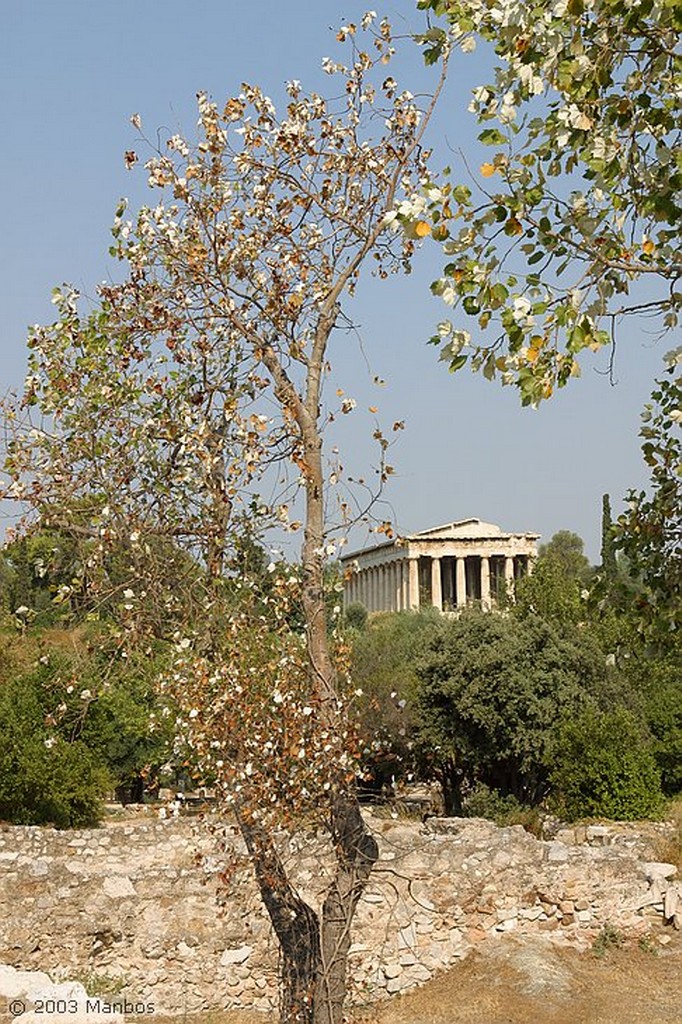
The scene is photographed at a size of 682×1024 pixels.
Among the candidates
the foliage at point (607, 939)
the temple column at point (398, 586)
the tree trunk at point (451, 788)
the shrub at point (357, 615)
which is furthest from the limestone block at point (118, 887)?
the temple column at point (398, 586)

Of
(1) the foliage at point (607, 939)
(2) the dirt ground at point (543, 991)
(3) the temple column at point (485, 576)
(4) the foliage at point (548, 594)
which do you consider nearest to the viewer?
(2) the dirt ground at point (543, 991)

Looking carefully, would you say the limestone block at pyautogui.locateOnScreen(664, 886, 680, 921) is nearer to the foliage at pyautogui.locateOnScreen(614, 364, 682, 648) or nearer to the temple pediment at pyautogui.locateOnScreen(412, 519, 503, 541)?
the foliage at pyautogui.locateOnScreen(614, 364, 682, 648)

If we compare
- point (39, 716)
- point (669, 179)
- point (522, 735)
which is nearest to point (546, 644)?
point (522, 735)

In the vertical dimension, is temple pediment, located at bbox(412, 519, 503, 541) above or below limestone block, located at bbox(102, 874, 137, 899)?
above

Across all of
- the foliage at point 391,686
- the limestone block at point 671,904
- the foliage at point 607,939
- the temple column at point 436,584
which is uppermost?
the temple column at point 436,584

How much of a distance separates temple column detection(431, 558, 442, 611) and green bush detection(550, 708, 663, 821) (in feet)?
150

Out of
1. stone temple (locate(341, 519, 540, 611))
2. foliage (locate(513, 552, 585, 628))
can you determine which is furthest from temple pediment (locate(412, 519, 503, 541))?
foliage (locate(513, 552, 585, 628))

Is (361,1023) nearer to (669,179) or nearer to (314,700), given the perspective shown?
(314,700)

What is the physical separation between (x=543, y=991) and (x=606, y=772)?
370 inches

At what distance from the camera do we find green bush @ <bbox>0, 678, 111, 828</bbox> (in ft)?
64.4

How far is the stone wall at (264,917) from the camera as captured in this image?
1120 cm

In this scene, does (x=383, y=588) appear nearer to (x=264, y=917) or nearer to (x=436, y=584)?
(x=436, y=584)

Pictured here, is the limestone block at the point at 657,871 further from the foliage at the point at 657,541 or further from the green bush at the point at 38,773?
the green bush at the point at 38,773

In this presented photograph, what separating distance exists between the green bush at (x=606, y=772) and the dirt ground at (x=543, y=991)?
25.0 ft
